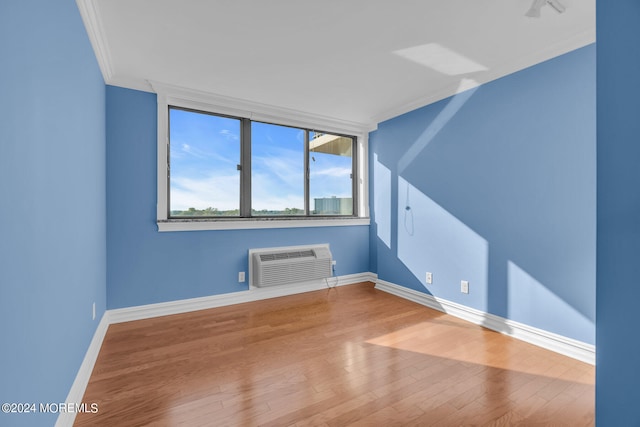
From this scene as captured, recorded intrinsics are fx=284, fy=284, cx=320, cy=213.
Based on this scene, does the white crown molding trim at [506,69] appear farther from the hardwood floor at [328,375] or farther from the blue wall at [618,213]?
the hardwood floor at [328,375]

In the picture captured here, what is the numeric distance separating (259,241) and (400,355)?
81.2 inches

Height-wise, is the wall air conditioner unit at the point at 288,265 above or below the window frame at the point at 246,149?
below

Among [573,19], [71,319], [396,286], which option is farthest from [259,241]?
[573,19]

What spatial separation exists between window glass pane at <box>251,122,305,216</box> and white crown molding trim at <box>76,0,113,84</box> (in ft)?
4.98

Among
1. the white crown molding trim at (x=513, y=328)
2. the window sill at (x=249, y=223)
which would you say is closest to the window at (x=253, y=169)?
the window sill at (x=249, y=223)

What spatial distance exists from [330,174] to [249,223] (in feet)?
4.92

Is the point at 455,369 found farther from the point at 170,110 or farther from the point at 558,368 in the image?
the point at 170,110

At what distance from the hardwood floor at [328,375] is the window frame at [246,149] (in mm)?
1049

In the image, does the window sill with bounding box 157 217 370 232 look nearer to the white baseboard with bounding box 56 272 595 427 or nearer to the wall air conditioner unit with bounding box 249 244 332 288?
the wall air conditioner unit with bounding box 249 244 332 288

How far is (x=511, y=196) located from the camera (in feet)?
8.25

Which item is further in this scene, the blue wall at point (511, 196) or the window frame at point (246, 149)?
the window frame at point (246, 149)

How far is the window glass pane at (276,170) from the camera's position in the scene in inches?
143

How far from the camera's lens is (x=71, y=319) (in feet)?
5.04

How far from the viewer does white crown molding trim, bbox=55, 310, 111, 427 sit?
4.50 feet
